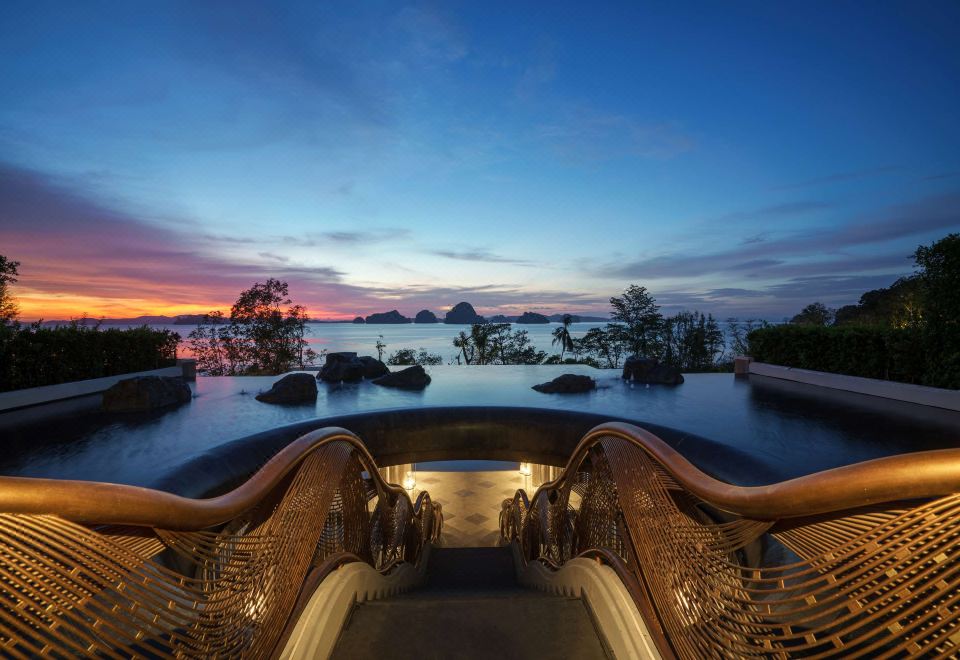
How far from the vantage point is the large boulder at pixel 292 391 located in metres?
9.52

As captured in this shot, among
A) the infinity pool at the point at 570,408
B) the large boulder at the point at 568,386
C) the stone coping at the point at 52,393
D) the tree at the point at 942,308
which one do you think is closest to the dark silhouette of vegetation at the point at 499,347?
the infinity pool at the point at 570,408

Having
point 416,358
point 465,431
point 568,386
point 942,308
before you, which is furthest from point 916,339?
point 416,358

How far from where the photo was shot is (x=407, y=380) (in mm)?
11828

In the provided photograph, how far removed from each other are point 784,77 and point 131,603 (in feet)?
54.3

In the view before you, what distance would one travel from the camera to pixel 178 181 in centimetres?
1422

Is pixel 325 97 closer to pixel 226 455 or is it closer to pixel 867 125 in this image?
pixel 226 455

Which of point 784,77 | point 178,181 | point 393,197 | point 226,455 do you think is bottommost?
point 226,455

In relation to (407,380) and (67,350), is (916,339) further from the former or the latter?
(67,350)

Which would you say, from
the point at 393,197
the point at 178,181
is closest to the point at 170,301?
the point at 178,181

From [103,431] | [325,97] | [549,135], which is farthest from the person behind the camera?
[549,135]

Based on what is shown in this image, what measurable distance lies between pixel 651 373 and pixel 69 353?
15.3 metres

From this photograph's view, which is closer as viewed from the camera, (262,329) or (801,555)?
(801,555)

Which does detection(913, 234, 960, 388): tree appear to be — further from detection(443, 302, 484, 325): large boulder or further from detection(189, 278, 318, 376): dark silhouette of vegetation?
detection(443, 302, 484, 325): large boulder

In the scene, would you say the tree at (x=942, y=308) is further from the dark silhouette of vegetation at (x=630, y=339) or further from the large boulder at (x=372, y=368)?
the dark silhouette of vegetation at (x=630, y=339)
